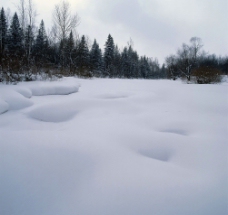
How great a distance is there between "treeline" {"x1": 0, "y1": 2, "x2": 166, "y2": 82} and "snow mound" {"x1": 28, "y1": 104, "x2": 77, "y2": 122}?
325cm

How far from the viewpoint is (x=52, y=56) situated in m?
24.5

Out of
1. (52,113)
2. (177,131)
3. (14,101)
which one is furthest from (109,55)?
(177,131)

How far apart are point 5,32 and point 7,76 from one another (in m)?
28.9

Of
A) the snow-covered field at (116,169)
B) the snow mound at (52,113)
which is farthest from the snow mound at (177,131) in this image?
the snow mound at (52,113)

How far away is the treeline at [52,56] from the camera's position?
6.68 metres

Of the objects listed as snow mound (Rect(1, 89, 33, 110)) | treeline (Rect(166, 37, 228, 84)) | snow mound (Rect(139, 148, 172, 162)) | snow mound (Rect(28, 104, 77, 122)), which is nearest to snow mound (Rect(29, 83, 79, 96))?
snow mound (Rect(1, 89, 33, 110))

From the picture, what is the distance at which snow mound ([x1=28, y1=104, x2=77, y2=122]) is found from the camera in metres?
3.28

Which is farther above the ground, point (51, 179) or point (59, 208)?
point (51, 179)

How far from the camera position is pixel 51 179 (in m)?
1.42

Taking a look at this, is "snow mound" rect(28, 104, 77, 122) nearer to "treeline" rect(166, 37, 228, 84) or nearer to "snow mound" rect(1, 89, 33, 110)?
"snow mound" rect(1, 89, 33, 110)

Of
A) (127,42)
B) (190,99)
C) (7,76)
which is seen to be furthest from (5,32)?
(190,99)

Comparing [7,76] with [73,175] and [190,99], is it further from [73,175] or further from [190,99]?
[190,99]

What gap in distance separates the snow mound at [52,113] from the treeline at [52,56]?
3249 mm

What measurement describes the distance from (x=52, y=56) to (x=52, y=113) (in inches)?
961
